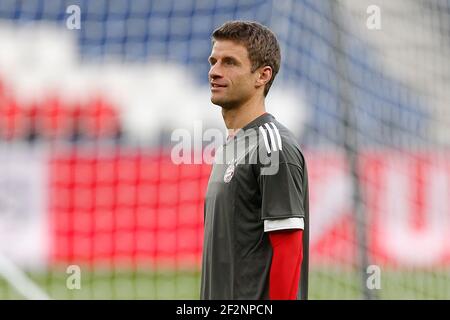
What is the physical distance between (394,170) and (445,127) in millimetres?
512

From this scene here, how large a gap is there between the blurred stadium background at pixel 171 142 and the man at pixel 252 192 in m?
2.41

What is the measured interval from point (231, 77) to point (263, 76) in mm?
109

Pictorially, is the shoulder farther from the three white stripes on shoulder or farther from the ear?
the ear

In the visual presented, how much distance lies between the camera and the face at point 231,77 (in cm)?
280

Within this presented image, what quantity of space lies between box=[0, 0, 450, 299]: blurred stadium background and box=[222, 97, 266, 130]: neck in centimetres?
239

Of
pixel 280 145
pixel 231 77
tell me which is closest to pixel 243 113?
pixel 231 77

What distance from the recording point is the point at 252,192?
8.75ft

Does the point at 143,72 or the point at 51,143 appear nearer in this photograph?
the point at 143,72

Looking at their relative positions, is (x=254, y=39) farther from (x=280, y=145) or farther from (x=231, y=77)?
(x=280, y=145)

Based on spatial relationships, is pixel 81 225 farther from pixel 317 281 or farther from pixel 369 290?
pixel 369 290

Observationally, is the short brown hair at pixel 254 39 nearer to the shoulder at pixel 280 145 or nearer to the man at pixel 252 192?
the man at pixel 252 192

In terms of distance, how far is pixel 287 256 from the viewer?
2568 mm
